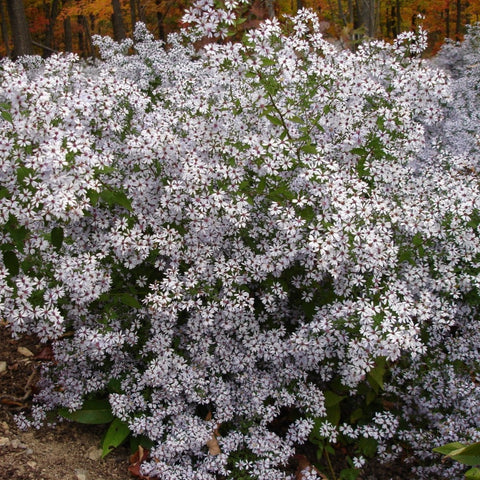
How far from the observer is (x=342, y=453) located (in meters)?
4.17

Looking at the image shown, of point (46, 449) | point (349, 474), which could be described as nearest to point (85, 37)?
point (46, 449)

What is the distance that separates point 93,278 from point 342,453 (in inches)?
94.0

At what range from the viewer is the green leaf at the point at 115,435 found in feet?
12.2

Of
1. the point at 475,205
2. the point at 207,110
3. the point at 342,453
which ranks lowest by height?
the point at 342,453

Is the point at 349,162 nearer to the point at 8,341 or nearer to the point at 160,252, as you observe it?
the point at 160,252

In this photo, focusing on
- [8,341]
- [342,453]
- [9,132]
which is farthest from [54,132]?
[342,453]

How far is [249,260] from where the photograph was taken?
370cm

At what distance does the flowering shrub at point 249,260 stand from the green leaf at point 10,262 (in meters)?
0.04

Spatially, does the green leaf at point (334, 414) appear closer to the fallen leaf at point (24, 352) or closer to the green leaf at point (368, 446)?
the green leaf at point (368, 446)

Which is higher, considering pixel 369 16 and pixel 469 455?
pixel 369 16

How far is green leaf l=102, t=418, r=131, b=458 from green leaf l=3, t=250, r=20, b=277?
1.34 meters

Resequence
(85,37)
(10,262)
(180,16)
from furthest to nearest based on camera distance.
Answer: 1. (85,37)
2. (180,16)
3. (10,262)

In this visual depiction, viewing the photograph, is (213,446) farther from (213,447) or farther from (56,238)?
(56,238)

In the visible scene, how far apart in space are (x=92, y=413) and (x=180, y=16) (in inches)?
629
